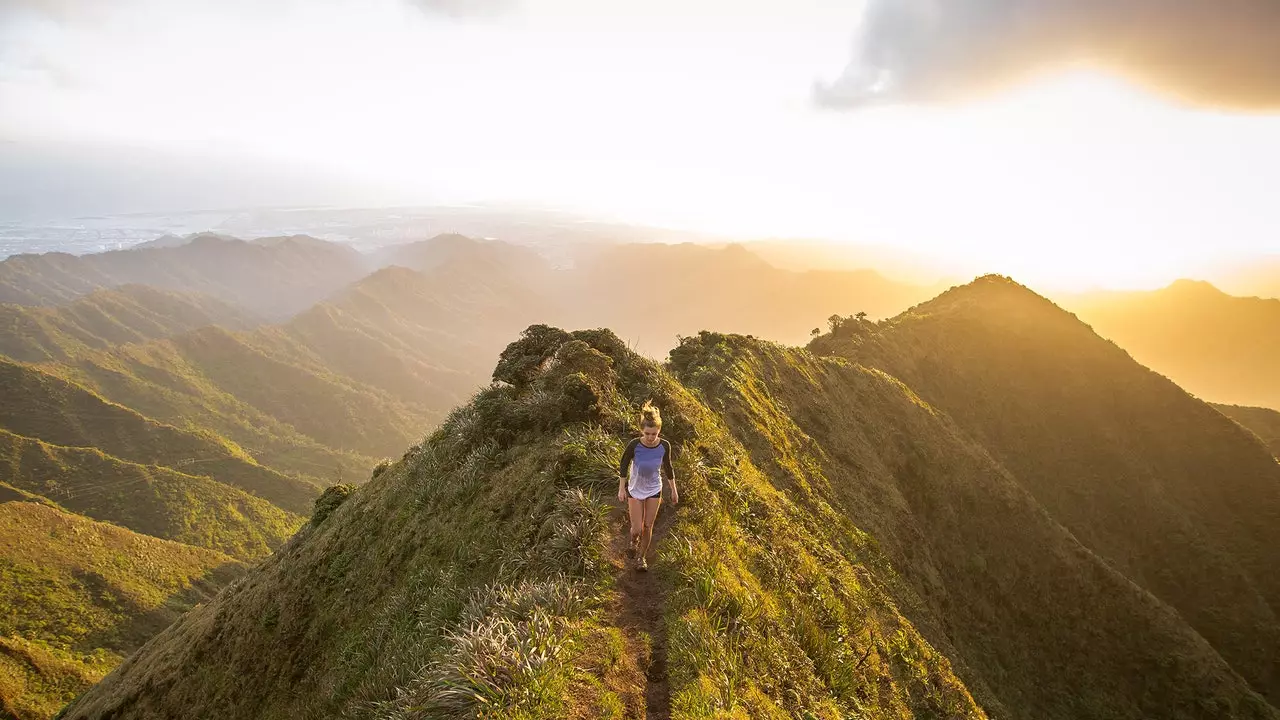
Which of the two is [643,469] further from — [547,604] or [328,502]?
[328,502]

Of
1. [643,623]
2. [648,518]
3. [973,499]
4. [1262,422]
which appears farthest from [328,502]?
[1262,422]

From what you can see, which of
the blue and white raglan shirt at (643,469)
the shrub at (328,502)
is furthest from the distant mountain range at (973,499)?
the shrub at (328,502)

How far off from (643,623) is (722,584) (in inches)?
63.9

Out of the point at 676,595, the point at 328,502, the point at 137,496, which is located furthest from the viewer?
the point at 137,496

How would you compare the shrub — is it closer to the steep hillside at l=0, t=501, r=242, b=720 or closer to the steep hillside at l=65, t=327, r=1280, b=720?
the steep hillside at l=65, t=327, r=1280, b=720

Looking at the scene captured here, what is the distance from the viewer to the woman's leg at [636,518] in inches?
346

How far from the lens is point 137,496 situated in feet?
324

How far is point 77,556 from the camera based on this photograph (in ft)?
220

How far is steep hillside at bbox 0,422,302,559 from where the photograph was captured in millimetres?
94250

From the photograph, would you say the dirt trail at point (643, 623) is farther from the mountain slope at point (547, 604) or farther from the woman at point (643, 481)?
the woman at point (643, 481)

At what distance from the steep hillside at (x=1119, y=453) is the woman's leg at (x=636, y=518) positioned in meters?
38.6

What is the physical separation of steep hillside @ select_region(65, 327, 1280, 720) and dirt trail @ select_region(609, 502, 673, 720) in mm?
43

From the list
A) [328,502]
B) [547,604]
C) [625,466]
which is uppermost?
[625,466]

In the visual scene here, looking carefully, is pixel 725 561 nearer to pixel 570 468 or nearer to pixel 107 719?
pixel 570 468
